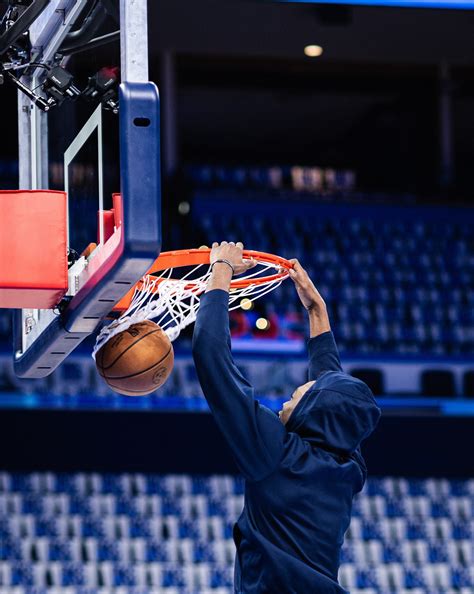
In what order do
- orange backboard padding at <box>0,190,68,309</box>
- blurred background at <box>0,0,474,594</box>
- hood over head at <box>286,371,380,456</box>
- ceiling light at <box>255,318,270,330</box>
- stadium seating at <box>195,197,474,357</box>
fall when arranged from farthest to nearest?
stadium seating at <box>195,197,474,357</box> → ceiling light at <box>255,318,270,330</box> → blurred background at <box>0,0,474,594</box> → orange backboard padding at <box>0,190,68,309</box> → hood over head at <box>286,371,380,456</box>

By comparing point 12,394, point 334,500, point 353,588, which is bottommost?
point 353,588

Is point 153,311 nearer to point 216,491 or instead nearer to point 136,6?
point 136,6

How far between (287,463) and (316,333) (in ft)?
2.46

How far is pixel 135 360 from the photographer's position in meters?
3.73

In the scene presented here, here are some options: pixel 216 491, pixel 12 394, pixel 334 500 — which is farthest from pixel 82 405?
pixel 334 500

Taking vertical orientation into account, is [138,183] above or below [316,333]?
above

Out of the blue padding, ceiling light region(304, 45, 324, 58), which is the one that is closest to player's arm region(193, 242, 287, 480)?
the blue padding

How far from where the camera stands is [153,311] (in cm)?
403

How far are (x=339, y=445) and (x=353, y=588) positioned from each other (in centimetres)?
671

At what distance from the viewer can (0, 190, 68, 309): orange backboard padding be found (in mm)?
3678

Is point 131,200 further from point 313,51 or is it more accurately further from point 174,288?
point 313,51

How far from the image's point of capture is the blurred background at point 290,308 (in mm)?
9773

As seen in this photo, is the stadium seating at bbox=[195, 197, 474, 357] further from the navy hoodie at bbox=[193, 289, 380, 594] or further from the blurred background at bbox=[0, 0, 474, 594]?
the navy hoodie at bbox=[193, 289, 380, 594]

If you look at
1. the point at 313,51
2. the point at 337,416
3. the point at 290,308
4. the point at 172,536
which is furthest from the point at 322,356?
the point at 313,51
